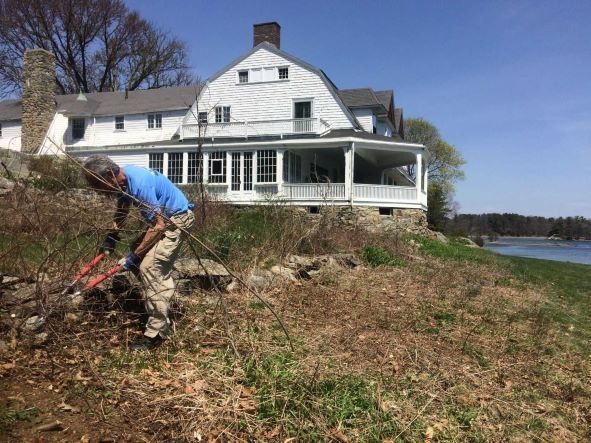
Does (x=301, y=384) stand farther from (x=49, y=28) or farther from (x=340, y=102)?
(x=49, y=28)

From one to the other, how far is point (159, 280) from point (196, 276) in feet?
5.62

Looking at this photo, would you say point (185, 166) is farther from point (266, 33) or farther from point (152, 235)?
point (152, 235)

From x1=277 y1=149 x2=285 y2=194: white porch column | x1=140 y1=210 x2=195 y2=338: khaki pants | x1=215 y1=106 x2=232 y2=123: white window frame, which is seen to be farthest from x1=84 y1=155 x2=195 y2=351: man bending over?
x1=215 y1=106 x2=232 y2=123: white window frame

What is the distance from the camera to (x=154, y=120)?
90.6ft

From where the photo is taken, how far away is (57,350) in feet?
13.5

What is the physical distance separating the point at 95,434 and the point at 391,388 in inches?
87.4

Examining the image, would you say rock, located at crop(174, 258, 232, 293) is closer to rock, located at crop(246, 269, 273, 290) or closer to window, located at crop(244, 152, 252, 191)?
rock, located at crop(246, 269, 273, 290)

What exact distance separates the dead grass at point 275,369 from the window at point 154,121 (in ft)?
75.7

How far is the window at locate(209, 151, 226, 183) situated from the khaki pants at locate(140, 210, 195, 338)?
705 inches

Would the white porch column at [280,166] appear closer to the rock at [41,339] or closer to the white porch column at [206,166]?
the white porch column at [206,166]

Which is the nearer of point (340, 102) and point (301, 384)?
point (301, 384)

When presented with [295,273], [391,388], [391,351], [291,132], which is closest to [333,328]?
[391,351]

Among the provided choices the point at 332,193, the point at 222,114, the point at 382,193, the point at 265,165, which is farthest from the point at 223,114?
the point at 382,193

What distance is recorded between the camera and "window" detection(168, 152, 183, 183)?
2269 centimetres
